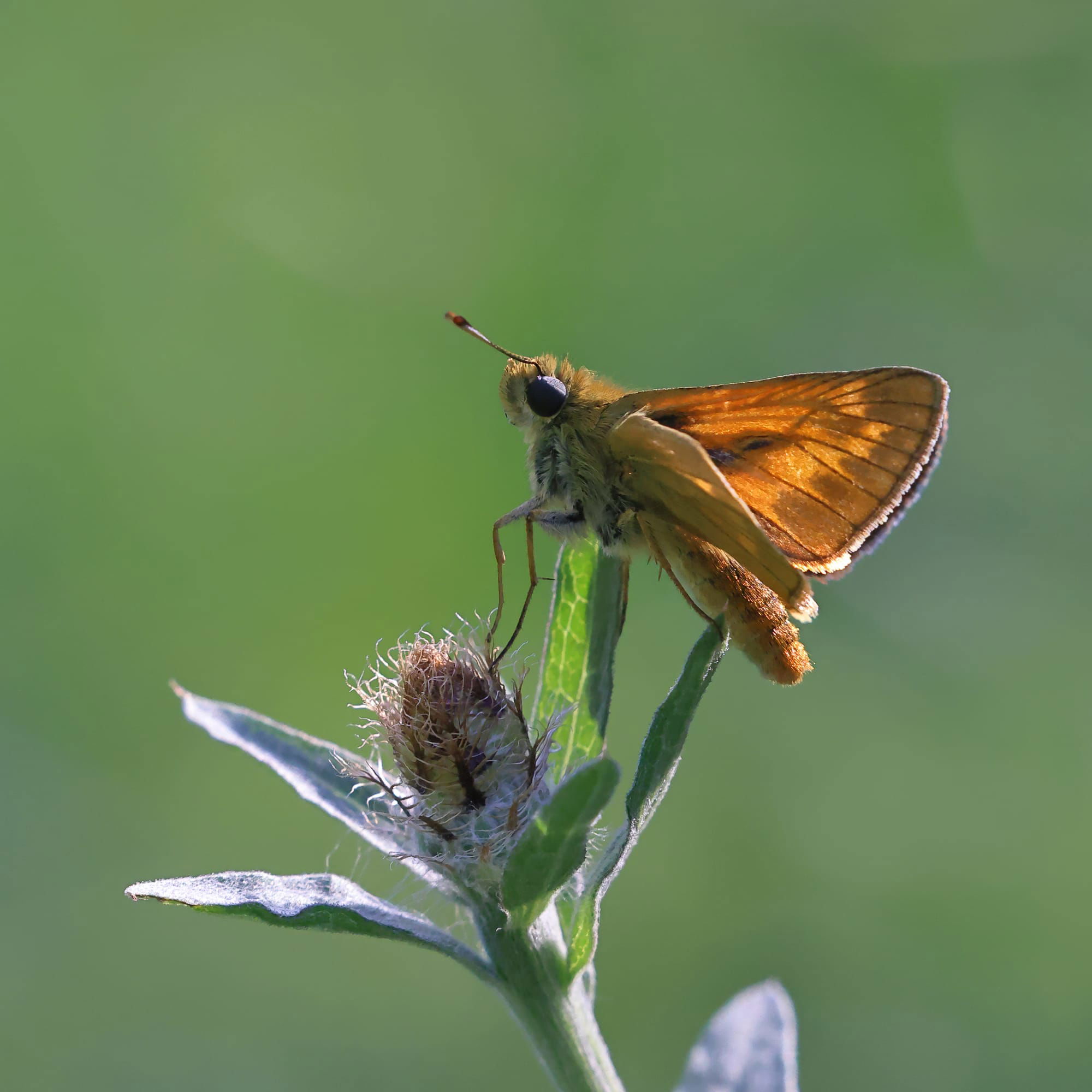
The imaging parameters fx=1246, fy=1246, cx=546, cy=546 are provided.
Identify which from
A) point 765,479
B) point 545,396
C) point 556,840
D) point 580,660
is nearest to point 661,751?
point 556,840

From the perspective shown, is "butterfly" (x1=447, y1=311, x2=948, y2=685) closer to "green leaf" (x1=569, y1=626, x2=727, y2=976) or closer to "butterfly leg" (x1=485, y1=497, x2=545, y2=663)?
"butterfly leg" (x1=485, y1=497, x2=545, y2=663)

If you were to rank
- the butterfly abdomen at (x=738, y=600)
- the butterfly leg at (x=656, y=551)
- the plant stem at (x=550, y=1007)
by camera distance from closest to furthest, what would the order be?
1. the plant stem at (x=550, y=1007)
2. the butterfly abdomen at (x=738, y=600)
3. the butterfly leg at (x=656, y=551)

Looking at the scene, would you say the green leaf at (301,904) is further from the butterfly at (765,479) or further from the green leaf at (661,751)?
the butterfly at (765,479)

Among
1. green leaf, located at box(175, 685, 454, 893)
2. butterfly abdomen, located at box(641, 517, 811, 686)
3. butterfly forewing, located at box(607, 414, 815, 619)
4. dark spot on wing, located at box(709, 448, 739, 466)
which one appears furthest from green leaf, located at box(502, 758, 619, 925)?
dark spot on wing, located at box(709, 448, 739, 466)

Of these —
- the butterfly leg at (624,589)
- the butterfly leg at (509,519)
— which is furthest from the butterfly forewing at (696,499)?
the butterfly leg at (509,519)

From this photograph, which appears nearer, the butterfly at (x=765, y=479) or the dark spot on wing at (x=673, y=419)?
the butterfly at (x=765, y=479)

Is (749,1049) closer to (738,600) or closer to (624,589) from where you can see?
(738,600)

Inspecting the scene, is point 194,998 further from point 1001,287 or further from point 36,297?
point 1001,287
